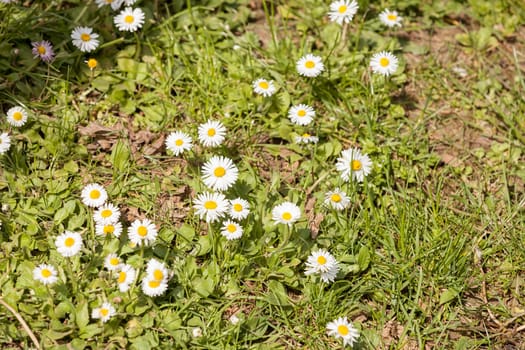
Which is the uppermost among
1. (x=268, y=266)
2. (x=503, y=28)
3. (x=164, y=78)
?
(x=503, y=28)

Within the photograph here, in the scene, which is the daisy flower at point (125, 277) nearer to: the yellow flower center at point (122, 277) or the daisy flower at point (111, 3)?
the yellow flower center at point (122, 277)

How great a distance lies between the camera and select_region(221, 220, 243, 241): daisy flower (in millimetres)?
2947

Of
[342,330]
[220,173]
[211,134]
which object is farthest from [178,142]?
[342,330]

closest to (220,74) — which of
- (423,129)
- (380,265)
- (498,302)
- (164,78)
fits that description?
(164,78)

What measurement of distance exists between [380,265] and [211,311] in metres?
0.83

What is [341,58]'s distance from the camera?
156 inches

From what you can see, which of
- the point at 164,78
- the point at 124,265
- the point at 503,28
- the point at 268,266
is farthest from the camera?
the point at 503,28

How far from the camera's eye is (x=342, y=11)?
3807 millimetres

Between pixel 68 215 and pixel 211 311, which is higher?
pixel 68 215

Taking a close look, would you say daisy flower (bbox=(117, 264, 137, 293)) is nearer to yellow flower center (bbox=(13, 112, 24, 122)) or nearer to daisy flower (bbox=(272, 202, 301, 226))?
daisy flower (bbox=(272, 202, 301, 226))

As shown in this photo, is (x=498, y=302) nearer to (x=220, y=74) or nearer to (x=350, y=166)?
(x=350, y=166)

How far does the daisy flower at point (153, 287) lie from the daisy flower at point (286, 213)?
23.8 inches

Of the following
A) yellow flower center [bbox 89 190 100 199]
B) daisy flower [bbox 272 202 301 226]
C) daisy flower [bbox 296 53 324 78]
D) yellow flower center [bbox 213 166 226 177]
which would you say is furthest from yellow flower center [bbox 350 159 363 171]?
yellow flower center [bbox 89 190 100 199]

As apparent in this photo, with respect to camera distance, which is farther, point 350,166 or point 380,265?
point 350,166
